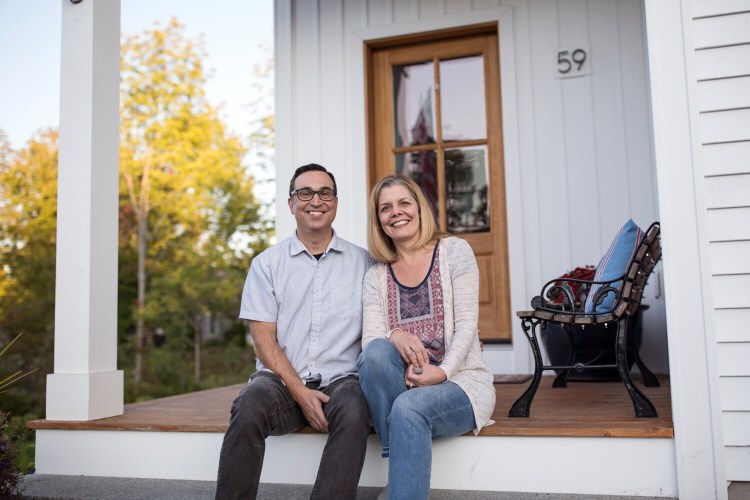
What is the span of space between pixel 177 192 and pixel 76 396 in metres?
6.89

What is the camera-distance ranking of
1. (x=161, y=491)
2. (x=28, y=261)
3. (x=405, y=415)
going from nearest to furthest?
(x=405, y=415) < (x=161, y=491) < (x=28, y=261)

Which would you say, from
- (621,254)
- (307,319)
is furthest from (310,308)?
(621,254)

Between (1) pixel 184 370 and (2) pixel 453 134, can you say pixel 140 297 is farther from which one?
(2) pixel 453 134

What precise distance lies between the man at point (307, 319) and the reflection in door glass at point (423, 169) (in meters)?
1.98

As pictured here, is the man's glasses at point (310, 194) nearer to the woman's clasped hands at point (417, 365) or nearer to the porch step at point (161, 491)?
the woman's clasped hands at point (417, 365)

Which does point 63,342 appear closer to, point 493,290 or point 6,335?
point 493,290

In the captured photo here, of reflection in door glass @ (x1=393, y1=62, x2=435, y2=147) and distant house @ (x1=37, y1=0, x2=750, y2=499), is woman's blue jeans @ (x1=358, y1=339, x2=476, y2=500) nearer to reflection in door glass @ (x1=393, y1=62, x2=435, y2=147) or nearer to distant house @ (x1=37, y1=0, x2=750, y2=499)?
distant house @ (x1=37, y1=0, x2=750, y2=499)

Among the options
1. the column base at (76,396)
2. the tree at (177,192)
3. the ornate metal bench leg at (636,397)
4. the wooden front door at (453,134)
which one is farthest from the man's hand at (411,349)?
the tree at (177,192)

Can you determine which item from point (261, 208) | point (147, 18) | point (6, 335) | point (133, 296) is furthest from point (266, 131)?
point (6, 335)

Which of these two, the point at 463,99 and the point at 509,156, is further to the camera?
the point at 463,99

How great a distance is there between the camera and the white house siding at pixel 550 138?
13.4ft

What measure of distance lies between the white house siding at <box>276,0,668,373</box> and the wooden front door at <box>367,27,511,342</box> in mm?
139

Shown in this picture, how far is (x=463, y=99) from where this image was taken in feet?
14.8

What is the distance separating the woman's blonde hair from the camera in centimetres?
245
